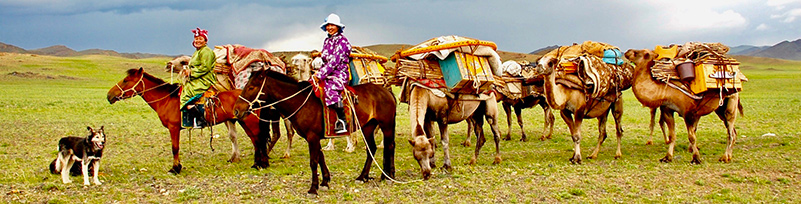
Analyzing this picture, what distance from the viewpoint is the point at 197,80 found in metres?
11.0

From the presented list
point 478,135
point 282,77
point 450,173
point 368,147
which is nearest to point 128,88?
point 282,77

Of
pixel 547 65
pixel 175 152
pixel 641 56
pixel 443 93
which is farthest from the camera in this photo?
pixel 641 56

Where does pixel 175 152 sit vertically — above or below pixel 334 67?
below

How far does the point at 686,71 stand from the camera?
1120cm

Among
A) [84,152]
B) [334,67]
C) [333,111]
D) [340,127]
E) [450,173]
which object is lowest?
[450,173]

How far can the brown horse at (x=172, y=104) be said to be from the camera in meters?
10.8

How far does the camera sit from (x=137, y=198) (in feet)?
28.0

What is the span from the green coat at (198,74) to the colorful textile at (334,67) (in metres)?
2.91

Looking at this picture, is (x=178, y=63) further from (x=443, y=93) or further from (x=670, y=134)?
(x=670, y=134)

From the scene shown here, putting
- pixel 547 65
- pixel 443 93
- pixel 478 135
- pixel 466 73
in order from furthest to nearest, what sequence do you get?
pixel 478 135 → pixel 547 65 → pixel 443 93 → pixel 466 73

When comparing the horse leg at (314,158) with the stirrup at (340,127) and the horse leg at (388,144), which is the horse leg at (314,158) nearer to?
the stirrup at (340,127)

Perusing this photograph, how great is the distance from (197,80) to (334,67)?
3333 mm

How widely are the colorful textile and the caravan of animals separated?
0.20 meters

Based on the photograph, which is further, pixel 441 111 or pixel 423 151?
pixel 441 111
